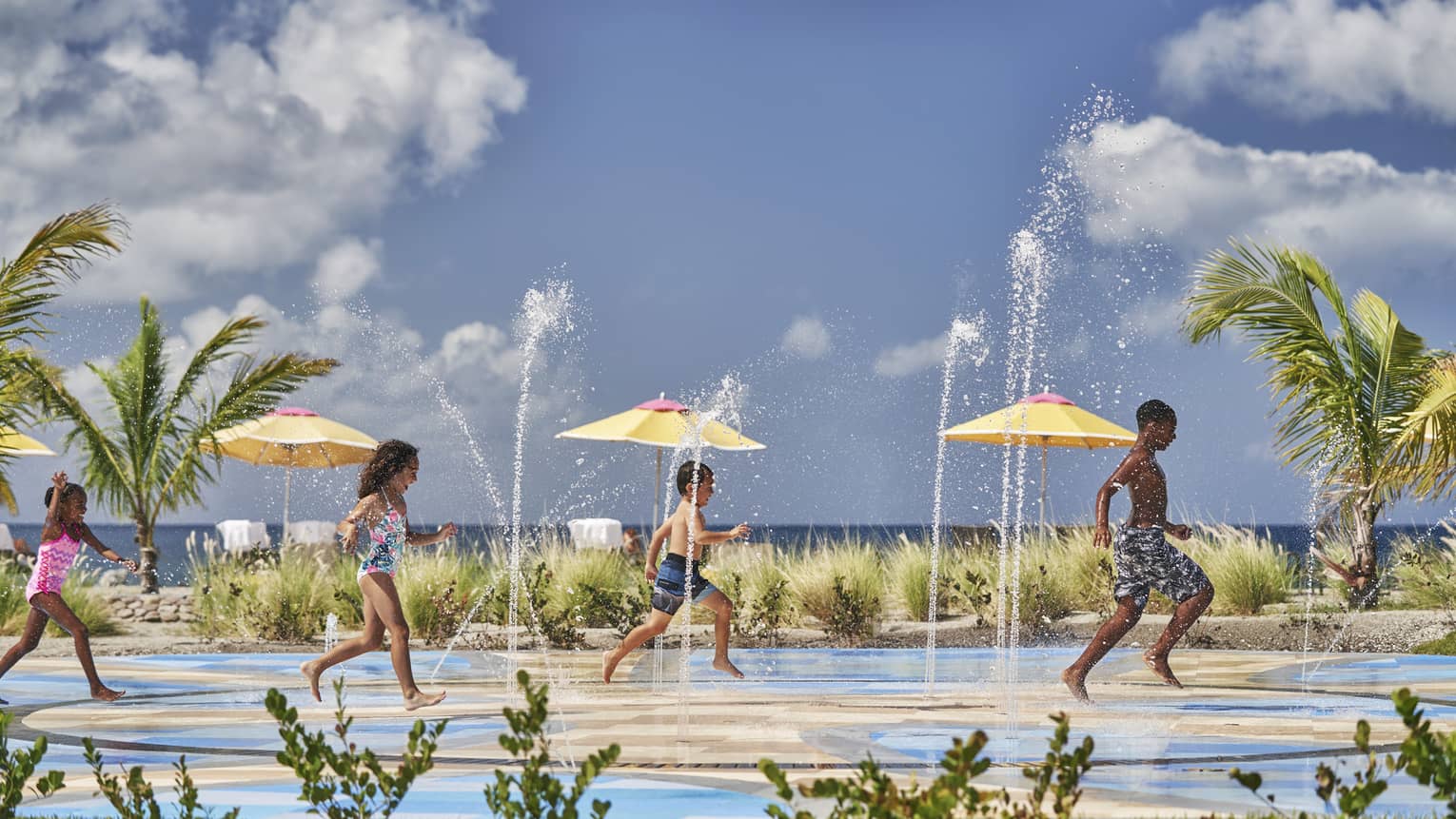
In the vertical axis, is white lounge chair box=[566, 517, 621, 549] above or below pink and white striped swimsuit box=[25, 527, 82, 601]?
above

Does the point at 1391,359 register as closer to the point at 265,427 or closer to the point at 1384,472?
the point at 1384,472

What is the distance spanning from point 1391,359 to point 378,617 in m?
12.1

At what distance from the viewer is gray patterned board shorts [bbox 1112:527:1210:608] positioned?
9602mm

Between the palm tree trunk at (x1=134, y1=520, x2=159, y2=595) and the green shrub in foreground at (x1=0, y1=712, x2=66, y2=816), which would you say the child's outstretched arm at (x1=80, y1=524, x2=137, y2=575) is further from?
the palm tree trunk at (x1=134, y1=520, x2=159, y2=595)

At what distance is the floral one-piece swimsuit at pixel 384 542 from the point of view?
9086 mm

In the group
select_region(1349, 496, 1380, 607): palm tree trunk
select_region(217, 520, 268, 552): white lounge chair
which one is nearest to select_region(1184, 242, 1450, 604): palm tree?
select_region(1349, 496, 1380, 607): palm tree trunk

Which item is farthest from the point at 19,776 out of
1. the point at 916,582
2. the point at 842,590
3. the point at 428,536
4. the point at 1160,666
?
the point at 916,582

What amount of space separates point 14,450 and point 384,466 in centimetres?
1518

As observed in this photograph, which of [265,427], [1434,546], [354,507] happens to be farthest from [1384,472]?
[265,427]

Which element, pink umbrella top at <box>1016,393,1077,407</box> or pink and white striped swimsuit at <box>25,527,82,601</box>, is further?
pink umbrella top at <box>1016,393,1077,407</box>

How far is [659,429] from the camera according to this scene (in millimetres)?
20688

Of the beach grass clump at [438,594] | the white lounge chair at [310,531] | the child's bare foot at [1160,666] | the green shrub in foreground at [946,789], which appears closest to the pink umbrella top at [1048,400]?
the beach grass clump at [438,594]

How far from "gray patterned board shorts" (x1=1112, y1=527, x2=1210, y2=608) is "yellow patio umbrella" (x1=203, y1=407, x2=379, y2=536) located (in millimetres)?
12738

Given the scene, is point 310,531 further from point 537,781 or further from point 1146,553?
point 537,781
